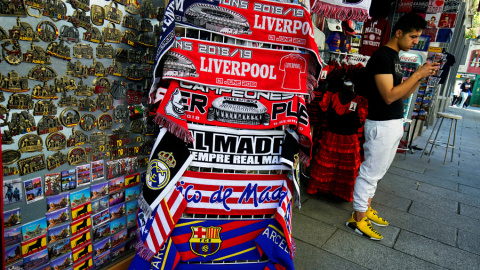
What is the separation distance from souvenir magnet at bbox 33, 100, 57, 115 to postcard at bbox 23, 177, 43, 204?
319 millimetres

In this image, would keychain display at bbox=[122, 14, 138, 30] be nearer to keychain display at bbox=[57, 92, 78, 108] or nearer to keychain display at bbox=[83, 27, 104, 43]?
keychain display at bbox=[83, 27, 104, 43]

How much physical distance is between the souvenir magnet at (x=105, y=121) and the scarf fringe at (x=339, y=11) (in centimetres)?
223

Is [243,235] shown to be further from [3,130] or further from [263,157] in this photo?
[3,130]

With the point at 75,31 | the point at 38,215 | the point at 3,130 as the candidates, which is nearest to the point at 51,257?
the point at 38,215

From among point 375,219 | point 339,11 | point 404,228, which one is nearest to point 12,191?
point 339,11

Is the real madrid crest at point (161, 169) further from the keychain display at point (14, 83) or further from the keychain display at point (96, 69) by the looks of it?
the keychain display at point (14, 83)

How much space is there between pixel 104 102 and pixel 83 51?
0.94ft

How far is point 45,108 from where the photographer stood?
1279mm

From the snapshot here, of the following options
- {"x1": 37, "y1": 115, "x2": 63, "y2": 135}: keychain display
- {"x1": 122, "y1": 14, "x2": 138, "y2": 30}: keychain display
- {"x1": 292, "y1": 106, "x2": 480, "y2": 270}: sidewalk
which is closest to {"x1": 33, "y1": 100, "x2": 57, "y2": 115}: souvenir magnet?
{"x1": 37, "y1": 115, "x2": 63, "y2": 135}: keychain display

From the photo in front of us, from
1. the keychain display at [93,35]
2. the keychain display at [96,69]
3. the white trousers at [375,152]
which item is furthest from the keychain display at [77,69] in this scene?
the white trousers at [375,152]

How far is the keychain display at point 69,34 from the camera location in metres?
1.29

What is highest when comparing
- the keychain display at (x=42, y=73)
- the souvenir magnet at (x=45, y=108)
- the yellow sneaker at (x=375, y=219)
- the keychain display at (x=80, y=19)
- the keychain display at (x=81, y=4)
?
the keychain display at (x=81, y=4)

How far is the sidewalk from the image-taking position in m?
→ 2.46

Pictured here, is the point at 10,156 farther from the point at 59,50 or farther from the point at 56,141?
the point at 59,50
